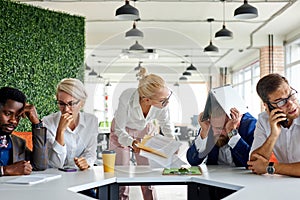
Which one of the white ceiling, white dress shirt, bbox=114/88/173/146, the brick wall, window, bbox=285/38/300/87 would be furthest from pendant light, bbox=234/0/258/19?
the brick wall

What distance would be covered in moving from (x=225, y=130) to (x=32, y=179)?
107 centimetres

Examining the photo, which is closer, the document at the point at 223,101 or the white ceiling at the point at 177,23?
the document at the point at 223,101

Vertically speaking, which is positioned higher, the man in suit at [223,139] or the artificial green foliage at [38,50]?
the artificial green foliage at [38,50]

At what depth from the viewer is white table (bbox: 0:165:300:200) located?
5.23 ft

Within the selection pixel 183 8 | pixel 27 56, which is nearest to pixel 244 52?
pixel 183 8

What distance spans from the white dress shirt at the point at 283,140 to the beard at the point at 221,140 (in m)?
0.19

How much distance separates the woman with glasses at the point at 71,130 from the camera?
2371 mm

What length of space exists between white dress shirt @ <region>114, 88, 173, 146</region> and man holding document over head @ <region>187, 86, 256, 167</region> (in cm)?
20

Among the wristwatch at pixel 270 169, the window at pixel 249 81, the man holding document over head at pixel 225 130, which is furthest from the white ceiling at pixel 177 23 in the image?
the window at pixel 249 81

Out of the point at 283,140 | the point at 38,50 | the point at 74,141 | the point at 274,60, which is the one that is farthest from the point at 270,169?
the point at 274,60

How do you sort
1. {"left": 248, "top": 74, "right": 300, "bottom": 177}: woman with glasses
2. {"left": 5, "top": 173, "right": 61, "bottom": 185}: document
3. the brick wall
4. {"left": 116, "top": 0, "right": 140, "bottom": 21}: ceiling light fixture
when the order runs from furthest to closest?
the brick wall < {"left": 116, "top": 0, "right": 140, "bottom": 21}: ceiling light fixture < {"left": 248, "top": 74, "right": 300, "bottom": 177}: woman with glasses < {"left": 5, "top": 173, "right": 61, "bottom": 185}: document

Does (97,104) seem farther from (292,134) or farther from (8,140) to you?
(292,134)

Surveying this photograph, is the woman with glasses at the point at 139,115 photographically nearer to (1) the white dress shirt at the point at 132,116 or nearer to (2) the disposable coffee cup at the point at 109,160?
(1) the white dress shirt at the point at 132,116

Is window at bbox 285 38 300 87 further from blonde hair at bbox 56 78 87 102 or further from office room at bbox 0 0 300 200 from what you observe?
blonde hair at bbox 56 78 87 102
